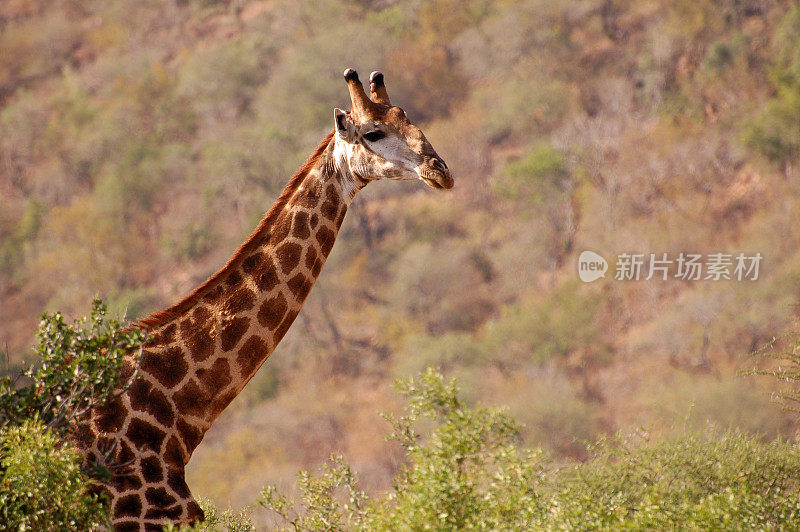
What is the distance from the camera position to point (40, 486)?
561 cm

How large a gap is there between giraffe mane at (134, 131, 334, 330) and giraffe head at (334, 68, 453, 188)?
0.30 m

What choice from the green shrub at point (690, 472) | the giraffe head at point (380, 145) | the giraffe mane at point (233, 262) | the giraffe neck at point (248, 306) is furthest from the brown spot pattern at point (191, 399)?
the green shrub at point (690, 472)

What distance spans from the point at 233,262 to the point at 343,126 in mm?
1307

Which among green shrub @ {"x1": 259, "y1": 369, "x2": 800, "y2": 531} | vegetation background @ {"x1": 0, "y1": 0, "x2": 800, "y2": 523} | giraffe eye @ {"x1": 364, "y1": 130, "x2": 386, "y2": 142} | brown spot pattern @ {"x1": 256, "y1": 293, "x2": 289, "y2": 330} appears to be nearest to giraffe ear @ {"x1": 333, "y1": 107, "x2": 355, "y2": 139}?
giraffe eye @ {"x1": 364, "y1": 130, "x2": 386, "y2": 142}

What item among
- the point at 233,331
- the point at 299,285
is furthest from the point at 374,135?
the point at 233,331

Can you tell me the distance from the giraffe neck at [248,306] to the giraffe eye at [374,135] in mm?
299

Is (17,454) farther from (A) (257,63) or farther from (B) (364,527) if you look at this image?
(A) (257,63)

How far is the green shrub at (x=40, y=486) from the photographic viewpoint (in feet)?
18.4

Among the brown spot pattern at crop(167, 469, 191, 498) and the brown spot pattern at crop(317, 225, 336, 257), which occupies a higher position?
the brown spot pattern at crop(317, 225, 336, 257)

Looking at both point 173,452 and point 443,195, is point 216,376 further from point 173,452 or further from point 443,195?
point 443,195

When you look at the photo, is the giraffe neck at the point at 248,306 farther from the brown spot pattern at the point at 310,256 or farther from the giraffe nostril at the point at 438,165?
the giraffe nostril at the point at 438,165

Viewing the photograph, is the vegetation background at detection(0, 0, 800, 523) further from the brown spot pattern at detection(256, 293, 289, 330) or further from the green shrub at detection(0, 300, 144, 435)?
the green shrub at detection(0, 300, 144, 435)

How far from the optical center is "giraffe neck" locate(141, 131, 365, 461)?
6.89 metres

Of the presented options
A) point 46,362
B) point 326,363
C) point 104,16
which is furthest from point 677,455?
point 104,16
